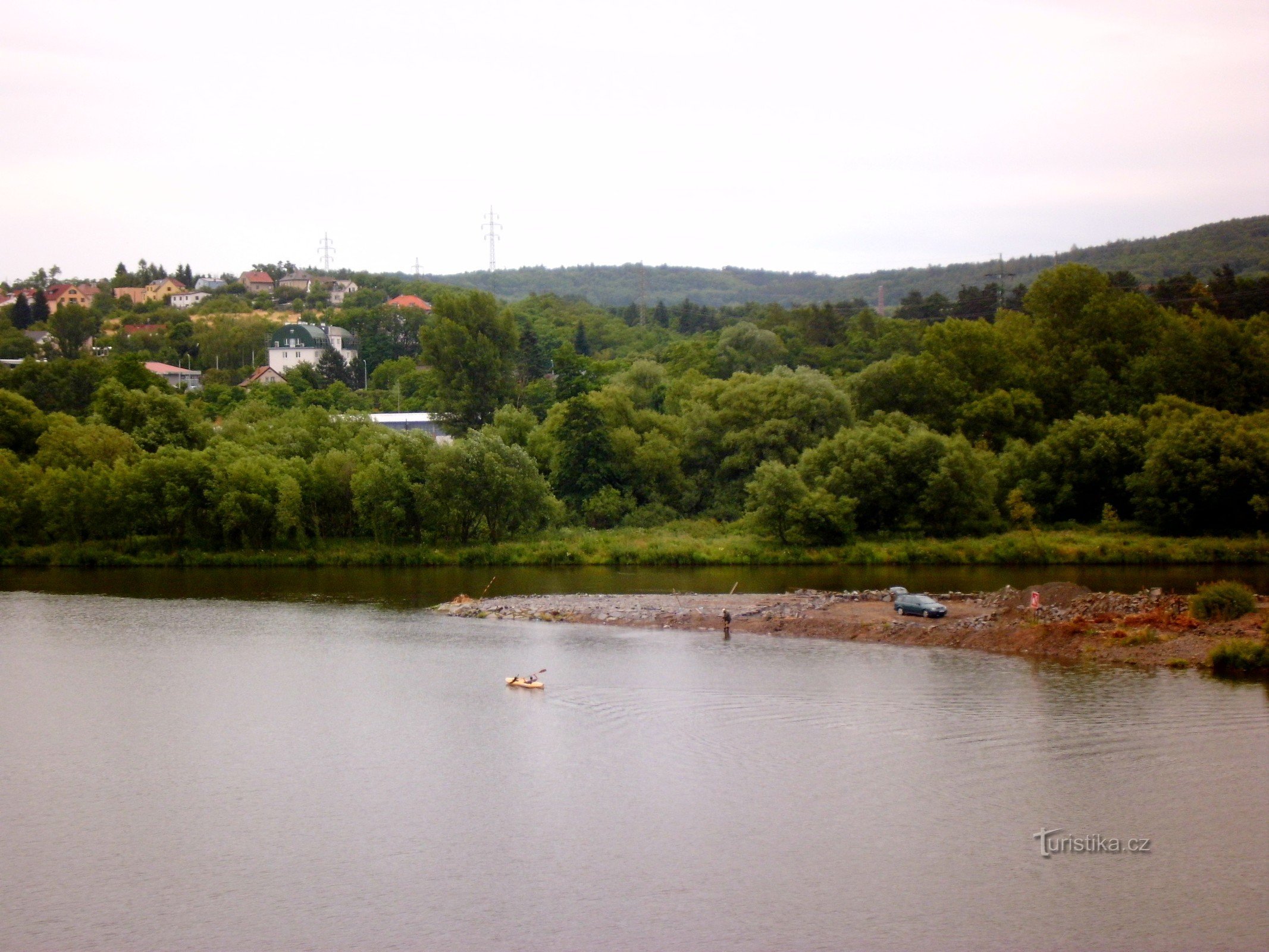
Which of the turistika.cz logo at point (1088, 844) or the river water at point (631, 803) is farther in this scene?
the turistika.cz logo at point (1088, 844)

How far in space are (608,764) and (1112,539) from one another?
118ft

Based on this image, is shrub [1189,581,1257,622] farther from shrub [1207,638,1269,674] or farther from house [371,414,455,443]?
house [371,414,455,443]

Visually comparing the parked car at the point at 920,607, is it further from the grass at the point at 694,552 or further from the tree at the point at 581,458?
the tree at the point at 581,458

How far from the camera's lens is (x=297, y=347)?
106 metres

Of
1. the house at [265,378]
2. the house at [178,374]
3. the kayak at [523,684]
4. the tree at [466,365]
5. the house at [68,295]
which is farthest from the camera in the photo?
the house at [68,295]

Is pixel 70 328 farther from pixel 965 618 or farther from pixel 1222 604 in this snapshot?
pixel 1222 604

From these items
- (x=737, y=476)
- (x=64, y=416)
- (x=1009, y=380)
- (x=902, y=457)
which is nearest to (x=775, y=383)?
(x=737, y=476)

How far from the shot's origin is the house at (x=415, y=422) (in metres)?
74.8

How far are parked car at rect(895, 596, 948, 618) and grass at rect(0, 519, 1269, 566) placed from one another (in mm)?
13220

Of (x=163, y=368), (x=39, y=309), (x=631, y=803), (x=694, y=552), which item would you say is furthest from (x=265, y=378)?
(x=631, y=803)

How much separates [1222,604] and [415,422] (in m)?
54.4

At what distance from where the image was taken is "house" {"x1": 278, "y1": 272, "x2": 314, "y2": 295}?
507 ft

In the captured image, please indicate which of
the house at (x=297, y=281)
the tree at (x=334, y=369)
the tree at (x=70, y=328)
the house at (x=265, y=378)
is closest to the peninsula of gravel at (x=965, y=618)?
the house at (x=265, y=378)

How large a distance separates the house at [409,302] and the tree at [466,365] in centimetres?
3934
